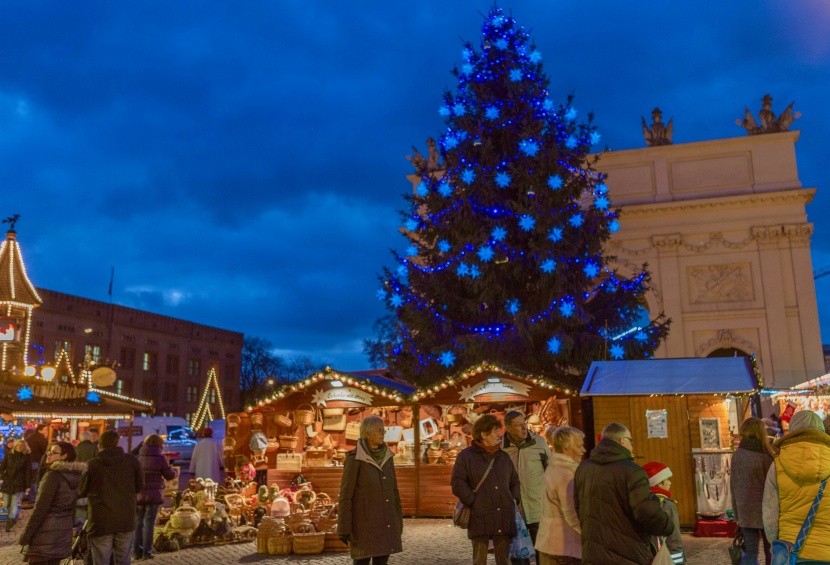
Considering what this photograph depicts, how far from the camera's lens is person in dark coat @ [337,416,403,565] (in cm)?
592

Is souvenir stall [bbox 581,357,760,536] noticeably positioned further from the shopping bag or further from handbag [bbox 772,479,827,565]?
handbag [bbox 772,479,827,565]

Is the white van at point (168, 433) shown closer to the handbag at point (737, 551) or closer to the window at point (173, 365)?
the handbag at point (737, 551)

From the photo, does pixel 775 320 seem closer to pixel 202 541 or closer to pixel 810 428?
pixel 202 541

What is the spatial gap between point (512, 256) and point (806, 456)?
13.0m

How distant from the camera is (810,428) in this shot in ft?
15.9

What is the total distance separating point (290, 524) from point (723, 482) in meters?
6.13

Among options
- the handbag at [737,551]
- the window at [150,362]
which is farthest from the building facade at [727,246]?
the window at [150,362]

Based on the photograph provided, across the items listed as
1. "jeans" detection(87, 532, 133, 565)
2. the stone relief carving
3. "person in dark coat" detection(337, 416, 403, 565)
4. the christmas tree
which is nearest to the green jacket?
"person in dark coat" detection(337, 416, 403, 565)

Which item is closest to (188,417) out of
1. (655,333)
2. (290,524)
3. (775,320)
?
(775,320)

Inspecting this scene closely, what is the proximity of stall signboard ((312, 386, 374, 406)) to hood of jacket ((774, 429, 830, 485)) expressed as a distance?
10.0 m

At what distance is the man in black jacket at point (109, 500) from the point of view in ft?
22.9

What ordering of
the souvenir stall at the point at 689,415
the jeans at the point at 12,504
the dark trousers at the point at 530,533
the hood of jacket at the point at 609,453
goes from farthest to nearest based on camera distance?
the jeans at the point at 12,504 < the souvenir stall at the point at 689,415 < the dark trousers at the point at 530,533 < the hood of jacket at the point at 609,453

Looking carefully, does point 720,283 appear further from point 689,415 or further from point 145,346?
point 145,346

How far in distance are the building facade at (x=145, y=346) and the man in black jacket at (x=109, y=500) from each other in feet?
127
